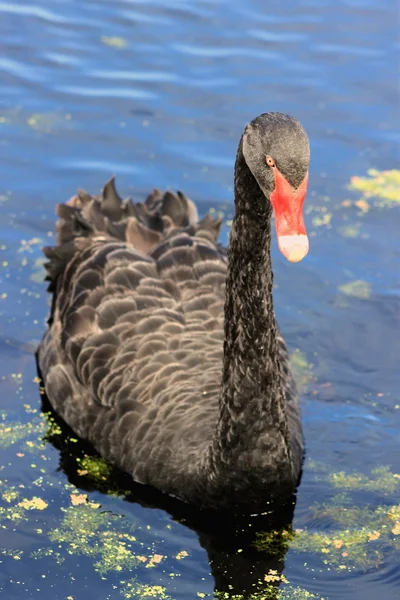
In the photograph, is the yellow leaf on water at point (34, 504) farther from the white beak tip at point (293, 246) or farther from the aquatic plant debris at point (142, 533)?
the white beak tip at point (293, 246)

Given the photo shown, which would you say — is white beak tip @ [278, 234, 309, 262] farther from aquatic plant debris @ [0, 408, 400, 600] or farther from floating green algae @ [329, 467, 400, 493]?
floating green algae @ [329, 467, 400, 493]

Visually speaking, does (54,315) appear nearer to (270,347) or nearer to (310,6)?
(270,347)

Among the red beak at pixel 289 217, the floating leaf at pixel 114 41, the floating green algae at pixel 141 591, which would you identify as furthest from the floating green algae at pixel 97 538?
the floating leaf at pixel 114 41

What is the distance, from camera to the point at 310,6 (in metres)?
10.9

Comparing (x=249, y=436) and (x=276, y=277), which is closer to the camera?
(x=249, y=436)

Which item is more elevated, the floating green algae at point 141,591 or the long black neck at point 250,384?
the long black neck at point 250,384

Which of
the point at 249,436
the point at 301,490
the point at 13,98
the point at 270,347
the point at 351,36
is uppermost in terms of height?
the point at 351,36

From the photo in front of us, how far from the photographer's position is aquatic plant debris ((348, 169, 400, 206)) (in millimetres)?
8508

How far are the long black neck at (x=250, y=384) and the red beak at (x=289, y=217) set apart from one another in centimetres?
59

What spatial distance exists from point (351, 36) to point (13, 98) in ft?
10.2

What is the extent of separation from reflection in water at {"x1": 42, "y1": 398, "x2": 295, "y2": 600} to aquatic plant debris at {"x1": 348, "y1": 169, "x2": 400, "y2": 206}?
10.9 ft

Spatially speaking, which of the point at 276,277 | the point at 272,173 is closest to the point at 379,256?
the point at 276,277

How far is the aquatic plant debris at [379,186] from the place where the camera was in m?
8.51

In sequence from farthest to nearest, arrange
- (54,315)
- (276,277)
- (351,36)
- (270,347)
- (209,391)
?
(351,36) < (276,277) < (54,315) < (209,391) < (270,347)
